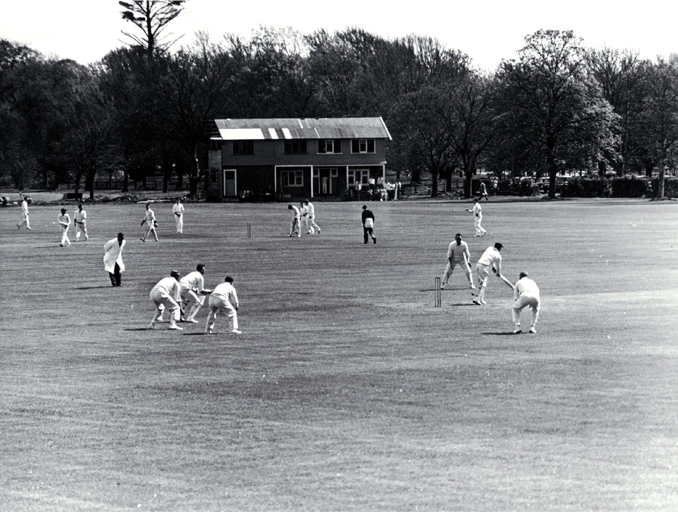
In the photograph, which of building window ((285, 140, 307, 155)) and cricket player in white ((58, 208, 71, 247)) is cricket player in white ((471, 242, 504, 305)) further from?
building window ((285, 140, 307, 155))

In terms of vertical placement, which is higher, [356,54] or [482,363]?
[356,54]

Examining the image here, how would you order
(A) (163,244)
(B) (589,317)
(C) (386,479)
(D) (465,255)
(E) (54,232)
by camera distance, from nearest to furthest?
(C) (386,479) < (B) (589,317) < (D) (465,255) < (A) (163,244) < (E) (54,232)

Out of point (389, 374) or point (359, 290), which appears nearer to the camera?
point (389, 374)

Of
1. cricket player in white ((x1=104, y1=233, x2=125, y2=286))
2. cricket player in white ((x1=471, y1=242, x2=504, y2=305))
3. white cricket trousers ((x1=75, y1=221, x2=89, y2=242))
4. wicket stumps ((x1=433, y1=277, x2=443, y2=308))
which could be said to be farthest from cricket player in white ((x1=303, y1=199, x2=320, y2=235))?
cricket player in white ((x1=471, y1=242, x2=504, y2=305))

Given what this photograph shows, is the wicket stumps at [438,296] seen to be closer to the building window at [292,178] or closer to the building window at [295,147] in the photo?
the building window at [295,147]

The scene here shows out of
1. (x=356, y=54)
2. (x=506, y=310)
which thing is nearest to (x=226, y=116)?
(x=356, y=54)

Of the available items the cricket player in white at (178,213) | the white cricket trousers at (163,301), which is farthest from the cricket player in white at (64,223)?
the white cricket trousers at (163,301)

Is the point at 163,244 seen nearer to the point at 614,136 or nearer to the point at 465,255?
the point at 465,255
